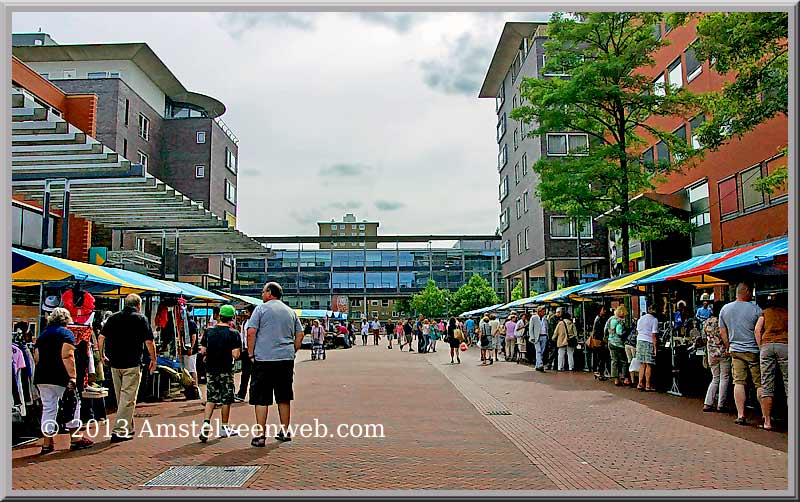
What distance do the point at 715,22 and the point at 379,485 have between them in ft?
32.6

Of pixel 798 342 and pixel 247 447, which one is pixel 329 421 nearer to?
pixel 247 447

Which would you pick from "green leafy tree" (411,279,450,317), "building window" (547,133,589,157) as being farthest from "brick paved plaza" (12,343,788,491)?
"green leafy tree" (411,279,450,317)

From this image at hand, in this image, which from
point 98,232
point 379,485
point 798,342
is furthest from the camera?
point 98,232

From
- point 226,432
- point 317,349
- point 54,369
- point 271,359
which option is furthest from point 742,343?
point 317,349

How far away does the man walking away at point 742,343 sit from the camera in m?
10.5

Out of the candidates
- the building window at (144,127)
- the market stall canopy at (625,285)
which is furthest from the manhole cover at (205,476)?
the building window at (144,127)

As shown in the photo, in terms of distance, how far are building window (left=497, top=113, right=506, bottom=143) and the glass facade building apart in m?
52.1

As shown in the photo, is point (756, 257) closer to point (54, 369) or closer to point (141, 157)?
point (54, 369)

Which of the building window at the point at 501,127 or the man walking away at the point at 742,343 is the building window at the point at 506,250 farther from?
the man walking away at the point at 742,343

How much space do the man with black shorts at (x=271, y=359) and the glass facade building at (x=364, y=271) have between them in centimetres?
9410

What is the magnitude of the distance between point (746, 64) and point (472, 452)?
28.7 feet

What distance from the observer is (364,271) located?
107312 millimetres

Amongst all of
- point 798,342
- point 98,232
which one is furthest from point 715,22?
point 98,232

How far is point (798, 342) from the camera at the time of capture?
19.6 feet
